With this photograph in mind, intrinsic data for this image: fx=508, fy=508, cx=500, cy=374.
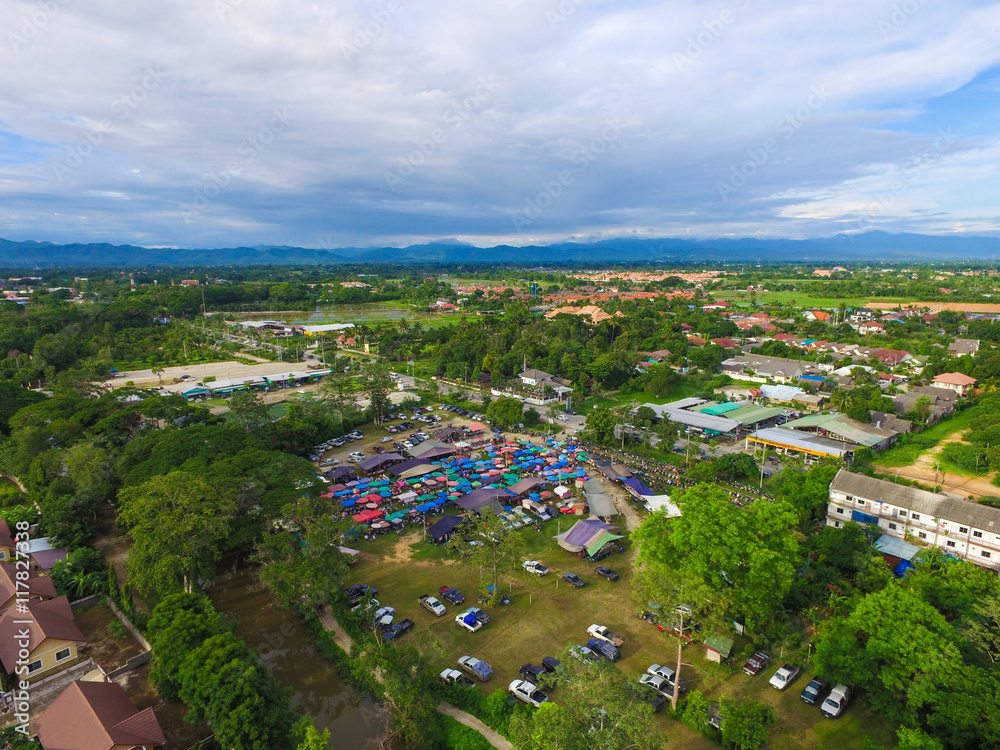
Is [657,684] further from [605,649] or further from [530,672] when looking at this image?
[530,672]

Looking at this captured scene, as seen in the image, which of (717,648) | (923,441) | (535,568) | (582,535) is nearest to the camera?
(717,648)

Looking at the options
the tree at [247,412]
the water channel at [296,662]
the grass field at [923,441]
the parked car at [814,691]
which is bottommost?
the water channel at [296,662]

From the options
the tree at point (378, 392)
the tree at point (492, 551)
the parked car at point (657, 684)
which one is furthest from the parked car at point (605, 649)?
the tree at point (378, 392)

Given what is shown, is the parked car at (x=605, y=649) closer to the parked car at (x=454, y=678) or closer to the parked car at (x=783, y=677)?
the parked car at (x=454, y=678)

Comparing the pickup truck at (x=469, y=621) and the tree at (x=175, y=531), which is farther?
the pickup truck at (x=469, y=621)

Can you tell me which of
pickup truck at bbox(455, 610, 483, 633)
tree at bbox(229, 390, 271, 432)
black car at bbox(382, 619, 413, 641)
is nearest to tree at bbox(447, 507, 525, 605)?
pickup truck at bbox(455, 610, 483, 633)

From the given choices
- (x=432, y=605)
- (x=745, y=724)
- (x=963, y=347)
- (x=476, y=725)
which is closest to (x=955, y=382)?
(x=963, y=347)

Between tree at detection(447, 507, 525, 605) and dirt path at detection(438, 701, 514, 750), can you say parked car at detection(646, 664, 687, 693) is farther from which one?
tree at detection(447, 507, 525, 605)
